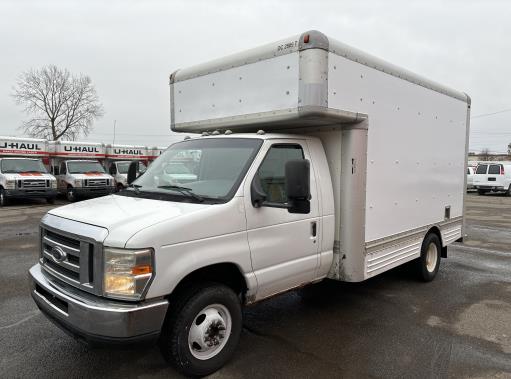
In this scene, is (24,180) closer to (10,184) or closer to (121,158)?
(10,184)

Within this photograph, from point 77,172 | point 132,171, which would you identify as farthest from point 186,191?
point 77,172

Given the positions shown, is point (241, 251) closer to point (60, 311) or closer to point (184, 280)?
point (184, 280)

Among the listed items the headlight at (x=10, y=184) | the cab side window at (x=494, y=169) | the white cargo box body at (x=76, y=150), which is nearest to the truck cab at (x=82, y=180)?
the white cargo box body at (x=76, y=150)

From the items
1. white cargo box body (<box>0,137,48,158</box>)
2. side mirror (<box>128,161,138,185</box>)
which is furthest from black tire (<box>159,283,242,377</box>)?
white cargo box body (<box>0,137,48,158</box>)

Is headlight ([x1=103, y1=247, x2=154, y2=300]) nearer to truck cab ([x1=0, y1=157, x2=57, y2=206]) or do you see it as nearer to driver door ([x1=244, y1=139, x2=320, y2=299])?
driver door ([x1=244, y1=139, x2=320, y2=299])

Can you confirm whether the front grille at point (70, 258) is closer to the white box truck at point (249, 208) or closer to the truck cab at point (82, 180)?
the white box truck at point (249, 208)

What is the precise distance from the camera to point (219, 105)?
482 cm

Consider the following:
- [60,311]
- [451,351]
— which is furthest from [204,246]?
[451,351]

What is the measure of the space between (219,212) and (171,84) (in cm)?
280

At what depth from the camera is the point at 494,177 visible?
2602cm

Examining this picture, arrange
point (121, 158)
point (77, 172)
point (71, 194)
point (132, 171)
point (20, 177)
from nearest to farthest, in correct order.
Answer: point (132, 171)
point (20, 177)
point (71, 194)
point (77, 172)
point (121, 158)

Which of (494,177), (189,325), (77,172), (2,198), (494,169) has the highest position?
(494,169)

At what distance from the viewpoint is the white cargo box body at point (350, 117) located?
13.3 feet

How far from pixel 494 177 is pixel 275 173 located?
26702 millimetres
